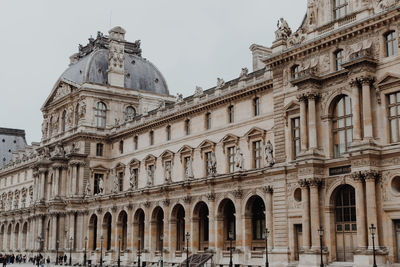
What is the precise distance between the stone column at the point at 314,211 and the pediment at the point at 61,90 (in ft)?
155

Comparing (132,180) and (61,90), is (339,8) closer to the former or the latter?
(132,180)

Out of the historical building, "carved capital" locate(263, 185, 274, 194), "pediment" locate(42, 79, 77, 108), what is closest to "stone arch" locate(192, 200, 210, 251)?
the historical building

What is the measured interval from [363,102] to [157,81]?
170 ft

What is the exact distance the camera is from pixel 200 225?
2248 inches

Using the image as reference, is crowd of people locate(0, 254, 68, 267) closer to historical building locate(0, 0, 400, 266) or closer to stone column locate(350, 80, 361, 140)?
historical building locate(0, 0, 400, 266)

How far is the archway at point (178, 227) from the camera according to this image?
5856 cm

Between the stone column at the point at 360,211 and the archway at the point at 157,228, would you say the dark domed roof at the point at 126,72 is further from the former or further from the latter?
the stone column at the point at 360,211

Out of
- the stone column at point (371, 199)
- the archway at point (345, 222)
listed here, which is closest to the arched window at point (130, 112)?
the archway at point (345, 222)

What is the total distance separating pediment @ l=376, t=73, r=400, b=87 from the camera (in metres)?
37.0

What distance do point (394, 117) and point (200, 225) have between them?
25206 mm

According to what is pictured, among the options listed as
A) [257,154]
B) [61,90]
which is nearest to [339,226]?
[257,154]

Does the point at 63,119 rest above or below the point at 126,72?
below

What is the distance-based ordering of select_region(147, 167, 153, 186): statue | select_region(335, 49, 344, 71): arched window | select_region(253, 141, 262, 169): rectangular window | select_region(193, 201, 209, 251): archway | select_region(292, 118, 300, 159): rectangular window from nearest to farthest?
select_region(335, 49, 344, 71): arched window, select_region(292, 118, 300, 159): rectangular window, select_region(253, 141, 262, 169): rectangular window, select_region(193, 201, 209, 251): archway, select_region(147, 167, 153, 186): statue

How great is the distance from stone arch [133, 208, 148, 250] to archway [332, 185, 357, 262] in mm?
28733
